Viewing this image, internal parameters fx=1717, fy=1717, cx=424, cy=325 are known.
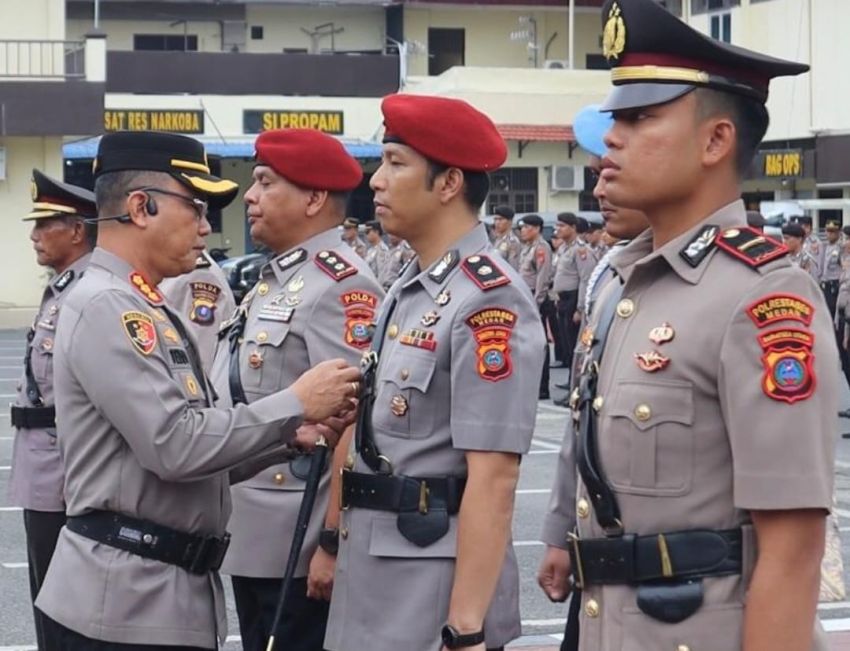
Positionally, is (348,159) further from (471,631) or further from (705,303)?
(705,303)

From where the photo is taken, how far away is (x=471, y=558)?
409 cm

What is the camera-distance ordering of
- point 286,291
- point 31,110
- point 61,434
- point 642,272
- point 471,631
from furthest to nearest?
point 31,110, point 286,291, point 61,434, point 471,631, point 642,272

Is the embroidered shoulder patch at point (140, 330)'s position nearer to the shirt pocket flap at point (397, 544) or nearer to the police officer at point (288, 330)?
the shirt pocket flap at point (397, 544)

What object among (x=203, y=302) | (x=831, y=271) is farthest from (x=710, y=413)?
(x=831, y=271)

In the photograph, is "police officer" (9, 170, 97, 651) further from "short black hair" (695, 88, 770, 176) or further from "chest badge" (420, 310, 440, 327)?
"short black hair" (695, 88, 770, 176)

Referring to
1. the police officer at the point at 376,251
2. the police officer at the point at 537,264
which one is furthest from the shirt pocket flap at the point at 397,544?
the police officer at the point at 376,251

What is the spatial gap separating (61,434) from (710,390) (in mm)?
1873

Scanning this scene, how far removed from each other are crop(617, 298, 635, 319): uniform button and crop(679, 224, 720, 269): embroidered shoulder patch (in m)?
0.15

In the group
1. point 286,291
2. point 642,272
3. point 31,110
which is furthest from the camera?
point 31,110

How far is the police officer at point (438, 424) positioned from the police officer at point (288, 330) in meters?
0.62

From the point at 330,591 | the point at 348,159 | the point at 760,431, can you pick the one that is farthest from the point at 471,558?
the point at 348,159

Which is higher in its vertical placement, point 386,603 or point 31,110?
point 31,110

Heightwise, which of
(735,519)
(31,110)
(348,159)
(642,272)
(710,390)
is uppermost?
(31,110)

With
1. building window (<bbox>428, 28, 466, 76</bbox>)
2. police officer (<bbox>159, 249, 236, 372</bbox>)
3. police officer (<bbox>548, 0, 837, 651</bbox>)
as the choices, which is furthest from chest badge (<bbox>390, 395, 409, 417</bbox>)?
building window (<bbox>428, 28, 466, 76</bbox>)
